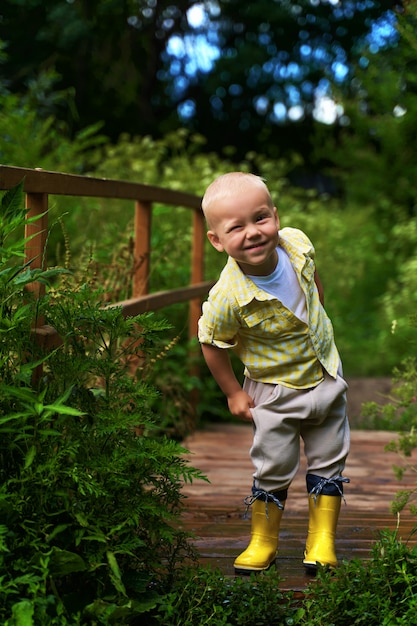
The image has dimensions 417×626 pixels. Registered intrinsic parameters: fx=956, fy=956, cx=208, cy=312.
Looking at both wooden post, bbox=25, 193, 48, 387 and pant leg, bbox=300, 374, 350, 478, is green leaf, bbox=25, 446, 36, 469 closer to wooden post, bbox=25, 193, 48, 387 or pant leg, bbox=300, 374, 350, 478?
wooden post, bbox=25, 193, 48, 387

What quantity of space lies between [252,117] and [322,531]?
2053 centimetres

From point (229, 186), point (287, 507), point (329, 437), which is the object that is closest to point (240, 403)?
point (329, 437)

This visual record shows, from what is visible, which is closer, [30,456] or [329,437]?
[30,456]

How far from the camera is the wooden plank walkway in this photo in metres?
3.01

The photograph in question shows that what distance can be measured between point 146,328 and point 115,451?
13.4 inches

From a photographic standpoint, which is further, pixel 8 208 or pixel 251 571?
pixel 251 571

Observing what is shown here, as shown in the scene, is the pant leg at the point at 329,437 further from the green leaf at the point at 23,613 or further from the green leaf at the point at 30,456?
the green leaf at the point at 23,613

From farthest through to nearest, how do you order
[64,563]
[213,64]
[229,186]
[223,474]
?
[213,64] → [223,474] → [229,186] → [64,563]

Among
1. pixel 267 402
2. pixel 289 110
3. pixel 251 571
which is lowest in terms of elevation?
pixel 251 571

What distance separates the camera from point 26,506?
2203 millimetres

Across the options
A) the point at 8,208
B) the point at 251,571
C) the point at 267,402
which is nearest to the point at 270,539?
the point at 251,571

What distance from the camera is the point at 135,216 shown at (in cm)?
433

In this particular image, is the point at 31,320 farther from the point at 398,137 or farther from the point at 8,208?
the point at 398,137

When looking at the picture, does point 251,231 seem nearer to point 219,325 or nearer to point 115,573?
point 219,325
